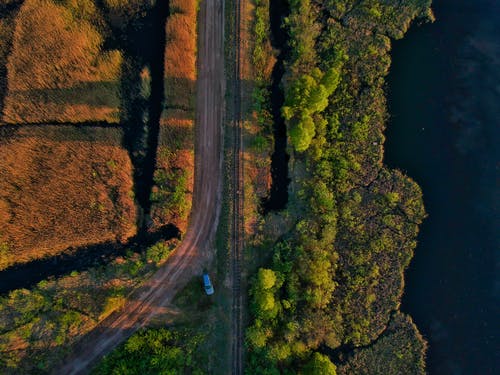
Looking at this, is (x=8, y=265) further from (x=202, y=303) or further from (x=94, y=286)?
(x=202, y=303)

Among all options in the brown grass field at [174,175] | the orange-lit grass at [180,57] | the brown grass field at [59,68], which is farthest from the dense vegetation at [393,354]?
the brown grass field at [59,68]

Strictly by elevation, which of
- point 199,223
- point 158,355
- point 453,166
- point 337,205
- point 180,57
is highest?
point 180,57

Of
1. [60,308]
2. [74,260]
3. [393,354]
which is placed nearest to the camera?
[60,308]

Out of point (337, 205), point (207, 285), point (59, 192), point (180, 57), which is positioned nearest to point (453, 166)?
point (337, 205)

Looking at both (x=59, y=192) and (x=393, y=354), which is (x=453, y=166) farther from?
(x=59, y=192)

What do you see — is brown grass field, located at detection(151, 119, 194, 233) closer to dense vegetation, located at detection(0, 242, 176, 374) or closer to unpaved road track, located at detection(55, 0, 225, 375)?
unpaved road track, located at detection(55, 0, 225, 375)

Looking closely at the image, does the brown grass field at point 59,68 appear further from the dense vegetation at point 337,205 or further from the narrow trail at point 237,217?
the dense vegetation at point 337,205
